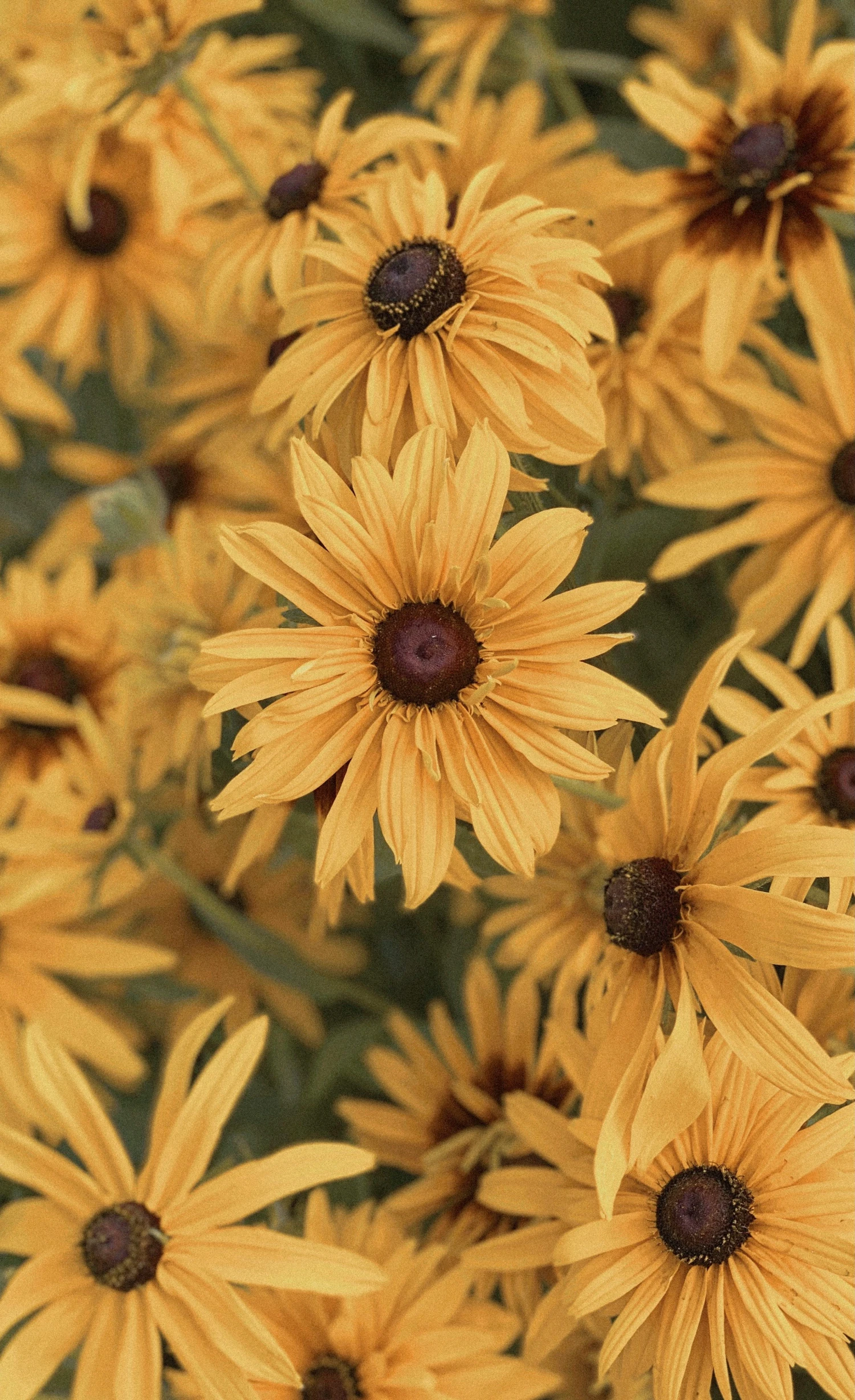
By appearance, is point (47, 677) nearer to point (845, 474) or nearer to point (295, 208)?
point (295, 208)

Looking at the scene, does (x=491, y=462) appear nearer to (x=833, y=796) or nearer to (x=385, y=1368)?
(x=833, y=796)

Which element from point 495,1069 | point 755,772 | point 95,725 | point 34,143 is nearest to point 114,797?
point 95,725

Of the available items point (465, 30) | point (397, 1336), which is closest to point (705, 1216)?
point (397, 1336)

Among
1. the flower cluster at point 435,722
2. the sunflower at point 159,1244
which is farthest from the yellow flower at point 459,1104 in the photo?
the sunflower at point 159,1244

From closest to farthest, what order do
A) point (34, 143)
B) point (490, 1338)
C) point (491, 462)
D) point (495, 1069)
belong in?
point (491, 462) → point (490, 1338) → point (495, 1069) → point (34, 143)

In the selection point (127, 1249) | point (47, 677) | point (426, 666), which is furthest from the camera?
point (47, 677)

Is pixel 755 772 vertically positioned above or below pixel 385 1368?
above

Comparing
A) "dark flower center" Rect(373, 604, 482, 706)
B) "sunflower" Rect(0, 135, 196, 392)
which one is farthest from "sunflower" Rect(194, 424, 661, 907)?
"sunflower" Rect(0, 135, 196, 392)
